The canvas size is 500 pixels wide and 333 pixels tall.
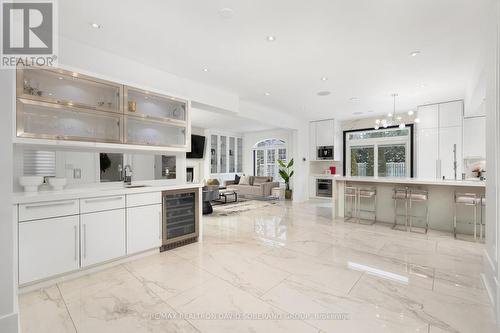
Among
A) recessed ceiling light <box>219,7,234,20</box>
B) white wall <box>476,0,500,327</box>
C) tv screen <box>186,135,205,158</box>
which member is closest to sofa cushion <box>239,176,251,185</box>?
tv screen <box>186,135,205,158</box>

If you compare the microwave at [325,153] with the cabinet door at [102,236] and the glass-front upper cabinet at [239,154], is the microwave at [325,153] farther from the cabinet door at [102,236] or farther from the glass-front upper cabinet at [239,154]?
the cabinet door at [102,236]

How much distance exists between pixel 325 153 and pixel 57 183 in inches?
292

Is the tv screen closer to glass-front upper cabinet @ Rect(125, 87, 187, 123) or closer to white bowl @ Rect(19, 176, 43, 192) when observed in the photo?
glass-front upper cabinet @ Rect(125, 87, 187, 123)

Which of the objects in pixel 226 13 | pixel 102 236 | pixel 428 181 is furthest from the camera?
pixel 428 181

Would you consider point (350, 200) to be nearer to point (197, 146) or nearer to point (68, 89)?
point (68, 89)

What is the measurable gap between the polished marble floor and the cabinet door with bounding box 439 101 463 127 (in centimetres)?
336

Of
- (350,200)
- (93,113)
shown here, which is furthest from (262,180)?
(93,113)

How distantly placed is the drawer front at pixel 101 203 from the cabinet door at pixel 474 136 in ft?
24.0

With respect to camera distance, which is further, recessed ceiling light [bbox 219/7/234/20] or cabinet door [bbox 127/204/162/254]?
cabinet door [bbox 127/204/162/254]

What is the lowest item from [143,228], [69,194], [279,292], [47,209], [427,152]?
[279,292]

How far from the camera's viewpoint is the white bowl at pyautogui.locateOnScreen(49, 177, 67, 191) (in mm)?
2777

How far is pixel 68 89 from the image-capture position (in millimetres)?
2822

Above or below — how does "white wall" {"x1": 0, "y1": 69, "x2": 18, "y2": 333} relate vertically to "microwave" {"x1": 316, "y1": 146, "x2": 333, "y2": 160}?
below

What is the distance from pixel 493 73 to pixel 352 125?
6444 mm
